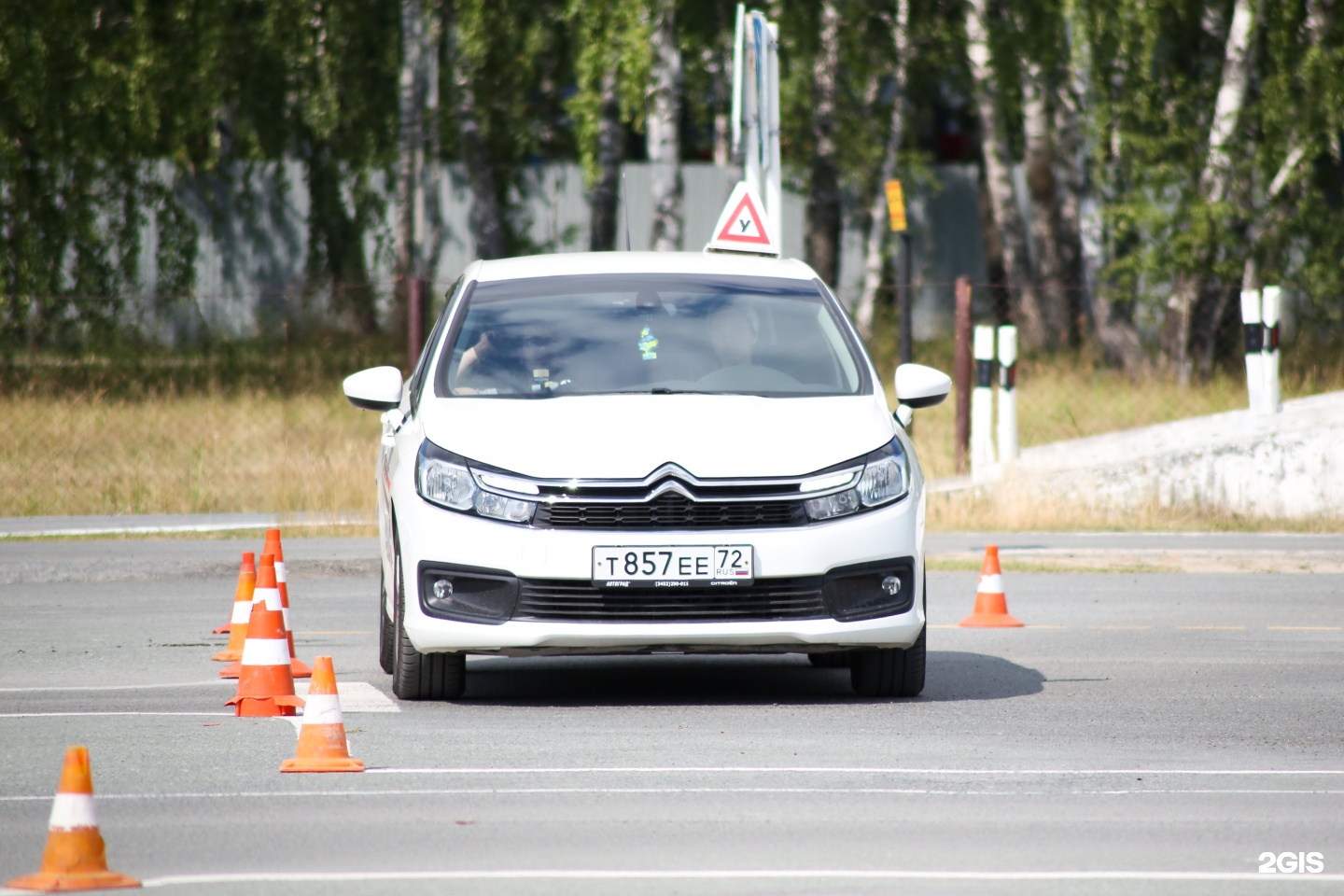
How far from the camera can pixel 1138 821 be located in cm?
630

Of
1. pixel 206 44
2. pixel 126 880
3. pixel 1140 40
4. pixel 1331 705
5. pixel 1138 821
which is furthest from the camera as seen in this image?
pixel 206 44

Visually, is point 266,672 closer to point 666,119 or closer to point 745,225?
point 745,225

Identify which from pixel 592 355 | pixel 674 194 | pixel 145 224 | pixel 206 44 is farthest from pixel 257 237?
pixel 592 355

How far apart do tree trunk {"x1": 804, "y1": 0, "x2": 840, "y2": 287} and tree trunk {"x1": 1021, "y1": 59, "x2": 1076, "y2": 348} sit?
9.28 ft

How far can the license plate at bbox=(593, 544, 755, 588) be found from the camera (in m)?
8.18

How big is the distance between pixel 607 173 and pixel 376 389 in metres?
26.0

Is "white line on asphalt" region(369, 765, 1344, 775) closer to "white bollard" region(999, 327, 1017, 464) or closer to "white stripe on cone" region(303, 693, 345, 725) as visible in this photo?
"white stripe on cone" region(303, 693, 345, 725)

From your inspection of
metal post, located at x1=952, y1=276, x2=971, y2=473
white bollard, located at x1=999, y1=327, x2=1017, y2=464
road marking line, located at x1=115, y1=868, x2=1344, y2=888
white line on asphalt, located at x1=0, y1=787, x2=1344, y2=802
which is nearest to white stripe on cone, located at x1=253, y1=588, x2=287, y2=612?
white line on asphalt, located at x1=0, y1=787, x2=1344, y2=802

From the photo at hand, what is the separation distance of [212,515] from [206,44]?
43.5 feet

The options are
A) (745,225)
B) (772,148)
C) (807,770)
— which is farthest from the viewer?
(772,148)

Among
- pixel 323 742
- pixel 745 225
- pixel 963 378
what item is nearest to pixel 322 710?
pixel 323 742

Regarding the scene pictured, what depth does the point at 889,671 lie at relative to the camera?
29.1 feet

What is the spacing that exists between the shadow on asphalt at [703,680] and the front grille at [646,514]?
88 cm

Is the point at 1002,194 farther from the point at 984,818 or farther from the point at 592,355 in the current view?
the point at 984,818
